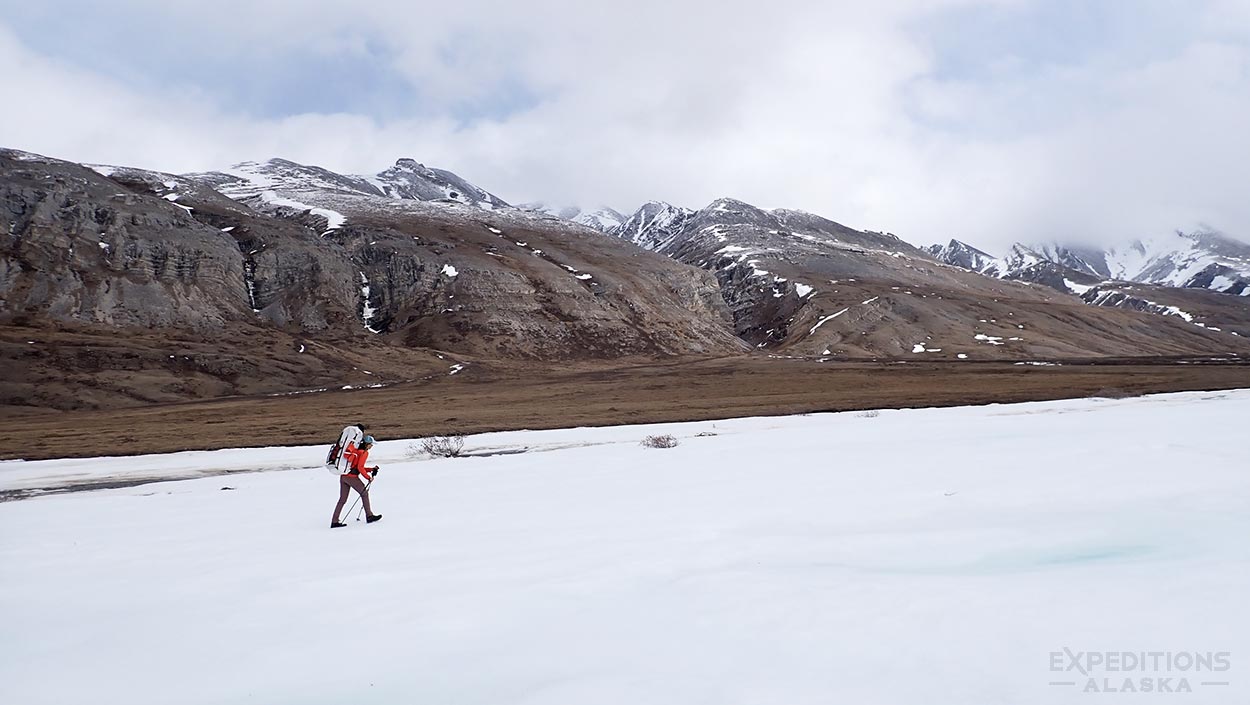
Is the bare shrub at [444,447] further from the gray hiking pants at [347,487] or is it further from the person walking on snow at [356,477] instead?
the gray hiking pants at [347,487]

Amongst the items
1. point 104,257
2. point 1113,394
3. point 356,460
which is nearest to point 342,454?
point 356,460

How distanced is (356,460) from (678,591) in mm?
7661

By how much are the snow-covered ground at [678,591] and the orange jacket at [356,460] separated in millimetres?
1004

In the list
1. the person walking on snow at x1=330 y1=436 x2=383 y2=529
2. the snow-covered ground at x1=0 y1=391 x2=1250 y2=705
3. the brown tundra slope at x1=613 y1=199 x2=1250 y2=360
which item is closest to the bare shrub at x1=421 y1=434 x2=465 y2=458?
the snow-covered ground at x1=0 y1=391 x2=1250 y2=705

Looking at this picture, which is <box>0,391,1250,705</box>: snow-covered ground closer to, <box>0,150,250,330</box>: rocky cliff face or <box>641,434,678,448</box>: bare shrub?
<box>641,434,678,448</box>: bare shrub

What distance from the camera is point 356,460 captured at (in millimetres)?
12609

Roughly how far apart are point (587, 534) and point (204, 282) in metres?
107

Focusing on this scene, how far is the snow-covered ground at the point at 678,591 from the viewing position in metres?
5.46

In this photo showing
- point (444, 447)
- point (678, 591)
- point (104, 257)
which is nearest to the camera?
point (678, 591)

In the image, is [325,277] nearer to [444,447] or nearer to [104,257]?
[104,257]

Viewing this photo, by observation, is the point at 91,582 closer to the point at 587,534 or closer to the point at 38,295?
the point at 587,534

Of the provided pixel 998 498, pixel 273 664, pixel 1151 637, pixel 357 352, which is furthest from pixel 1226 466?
pixel 357 352

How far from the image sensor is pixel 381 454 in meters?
29.2

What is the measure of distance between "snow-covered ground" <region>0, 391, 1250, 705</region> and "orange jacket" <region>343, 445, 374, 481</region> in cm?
100
